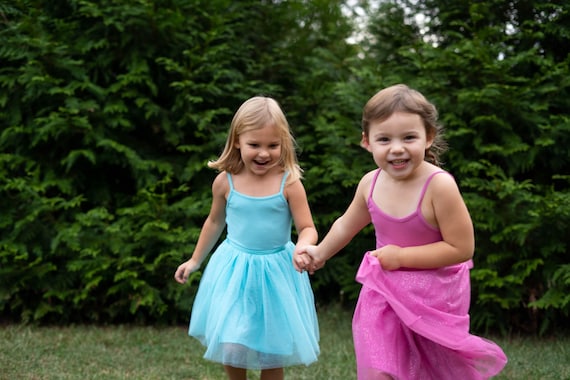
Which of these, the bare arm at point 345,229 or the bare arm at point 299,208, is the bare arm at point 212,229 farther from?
the bare arm at point 345,229

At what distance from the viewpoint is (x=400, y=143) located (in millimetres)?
2469

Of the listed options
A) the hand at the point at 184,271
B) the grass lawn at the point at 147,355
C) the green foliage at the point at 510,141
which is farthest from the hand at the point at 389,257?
the green foliage at the point at 510,141

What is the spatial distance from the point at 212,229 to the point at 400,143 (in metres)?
1.34

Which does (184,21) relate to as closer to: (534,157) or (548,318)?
(534,157)

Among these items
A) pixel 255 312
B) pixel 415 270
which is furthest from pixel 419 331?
pixel 255 312

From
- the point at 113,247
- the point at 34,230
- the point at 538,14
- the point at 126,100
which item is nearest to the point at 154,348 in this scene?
the point at 113,247

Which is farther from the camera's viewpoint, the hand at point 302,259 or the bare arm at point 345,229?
the hand at point 302,259

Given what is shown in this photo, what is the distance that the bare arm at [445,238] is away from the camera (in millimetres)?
2416

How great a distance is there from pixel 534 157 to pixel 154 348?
321 cm

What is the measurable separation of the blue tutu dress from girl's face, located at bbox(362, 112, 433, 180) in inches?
33.6

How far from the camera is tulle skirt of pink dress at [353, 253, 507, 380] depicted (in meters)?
2.41

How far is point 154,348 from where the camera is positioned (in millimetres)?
4805

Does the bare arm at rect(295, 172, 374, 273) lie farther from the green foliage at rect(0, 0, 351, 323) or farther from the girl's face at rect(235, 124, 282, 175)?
the green foliage at rect(0, 0, 351, 323)

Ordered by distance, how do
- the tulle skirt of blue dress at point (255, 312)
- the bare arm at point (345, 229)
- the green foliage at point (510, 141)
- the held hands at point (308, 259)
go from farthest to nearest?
the green foliage at point (510, 141)
the tulle skirt of blue dress at point (255, 312)
the held hands at point (308, 259)
the bare arm at point (345, 229)
